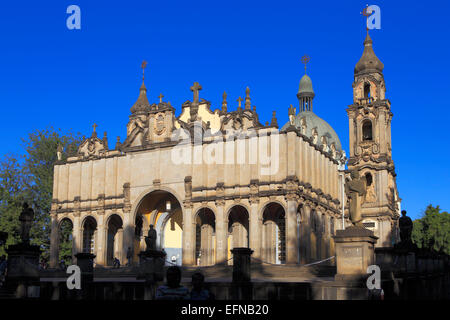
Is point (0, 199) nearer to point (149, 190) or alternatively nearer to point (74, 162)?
point (74, 162)

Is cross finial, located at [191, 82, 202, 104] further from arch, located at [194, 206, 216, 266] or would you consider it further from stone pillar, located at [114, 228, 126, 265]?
stone pillar, located at [114, 228, 126, 265]

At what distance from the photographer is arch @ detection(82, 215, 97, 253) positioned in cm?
5148

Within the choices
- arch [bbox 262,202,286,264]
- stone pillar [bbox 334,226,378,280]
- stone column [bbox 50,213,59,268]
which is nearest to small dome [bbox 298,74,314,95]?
stone column [bbox 50,213,59,268]

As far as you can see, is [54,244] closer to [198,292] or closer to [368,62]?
[368,62]

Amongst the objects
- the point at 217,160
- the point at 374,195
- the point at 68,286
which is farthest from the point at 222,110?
the point at 68,286

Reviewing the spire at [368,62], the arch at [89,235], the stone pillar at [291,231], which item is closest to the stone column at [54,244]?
the arch at [89,235]

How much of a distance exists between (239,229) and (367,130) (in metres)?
24.6

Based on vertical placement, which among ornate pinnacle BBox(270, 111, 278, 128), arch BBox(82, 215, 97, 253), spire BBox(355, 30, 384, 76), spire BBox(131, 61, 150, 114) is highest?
spire BBox(355, 30, 384, 76)

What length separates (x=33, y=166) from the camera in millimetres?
57156

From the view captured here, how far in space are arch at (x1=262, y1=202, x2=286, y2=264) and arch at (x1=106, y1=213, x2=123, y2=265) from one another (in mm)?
14730

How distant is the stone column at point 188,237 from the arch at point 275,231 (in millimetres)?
5692

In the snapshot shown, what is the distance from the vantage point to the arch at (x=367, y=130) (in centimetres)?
6095

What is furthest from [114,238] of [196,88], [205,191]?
[196,88]
